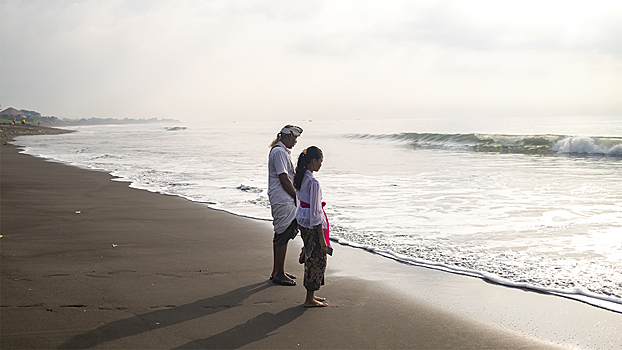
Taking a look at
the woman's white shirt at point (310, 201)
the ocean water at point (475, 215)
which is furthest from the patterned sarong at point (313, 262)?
the ocean water at point (475, 215)

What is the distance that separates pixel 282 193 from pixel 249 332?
4.79 feet

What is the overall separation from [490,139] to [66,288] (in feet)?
115

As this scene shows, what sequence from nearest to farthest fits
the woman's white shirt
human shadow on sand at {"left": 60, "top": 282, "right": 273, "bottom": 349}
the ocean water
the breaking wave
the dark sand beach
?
1. human shadow on sand at {"left": 60, "top": 282, "right": 273, "bottom": 349}
2. the dark sand beach
3. the woman's white shirt
4. the ocean water
5. the breaking wave

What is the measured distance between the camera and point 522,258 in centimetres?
527

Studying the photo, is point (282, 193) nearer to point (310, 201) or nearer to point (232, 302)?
point (310, 201)

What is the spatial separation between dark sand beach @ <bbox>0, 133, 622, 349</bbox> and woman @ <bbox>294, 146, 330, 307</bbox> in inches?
9.9

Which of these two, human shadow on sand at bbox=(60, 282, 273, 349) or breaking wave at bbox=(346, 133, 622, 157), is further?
breaking wave at bbox=(346, 133, 622, 157)

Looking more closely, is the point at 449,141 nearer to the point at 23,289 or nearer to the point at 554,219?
the point at 554,219

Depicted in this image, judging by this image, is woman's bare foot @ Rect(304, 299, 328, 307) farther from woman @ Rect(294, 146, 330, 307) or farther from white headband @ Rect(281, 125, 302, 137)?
white headband @ Rect(281, 125, 302, 137)

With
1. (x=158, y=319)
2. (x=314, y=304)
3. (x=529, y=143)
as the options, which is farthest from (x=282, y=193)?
(x=529, y=143)

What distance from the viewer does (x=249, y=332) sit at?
3.27 m

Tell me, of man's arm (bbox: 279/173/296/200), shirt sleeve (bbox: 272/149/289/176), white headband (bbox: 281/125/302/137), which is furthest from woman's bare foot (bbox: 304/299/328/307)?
white headband (bbox: 281/125/302/137)

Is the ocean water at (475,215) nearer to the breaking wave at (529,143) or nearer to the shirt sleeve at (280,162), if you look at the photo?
the shirt sleeve at (280,162)

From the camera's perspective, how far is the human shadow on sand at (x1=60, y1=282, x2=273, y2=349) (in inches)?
120
